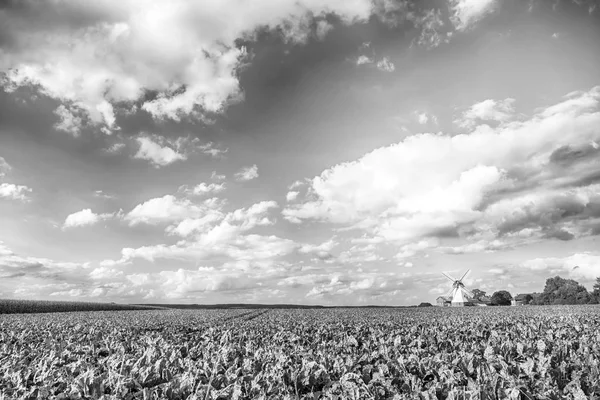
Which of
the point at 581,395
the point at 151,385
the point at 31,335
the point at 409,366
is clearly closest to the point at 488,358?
the point at 409,366

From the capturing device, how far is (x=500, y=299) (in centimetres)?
14875

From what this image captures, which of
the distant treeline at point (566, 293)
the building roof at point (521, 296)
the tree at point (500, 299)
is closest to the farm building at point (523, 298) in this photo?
the building roof at point (521, 296)

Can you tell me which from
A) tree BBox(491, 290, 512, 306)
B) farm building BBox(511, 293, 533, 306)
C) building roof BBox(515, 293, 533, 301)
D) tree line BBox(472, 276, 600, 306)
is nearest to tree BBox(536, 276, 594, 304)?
tree line BBox(472, 276, 600, 306)

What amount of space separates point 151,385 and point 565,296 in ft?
468

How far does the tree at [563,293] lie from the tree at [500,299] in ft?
49.5

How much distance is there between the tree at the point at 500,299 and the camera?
148500 millimetres

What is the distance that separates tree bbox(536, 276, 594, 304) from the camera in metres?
115

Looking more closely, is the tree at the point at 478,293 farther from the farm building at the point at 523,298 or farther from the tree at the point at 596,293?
the tree at the point at 596,293

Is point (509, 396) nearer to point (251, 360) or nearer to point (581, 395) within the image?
point (581, 395)

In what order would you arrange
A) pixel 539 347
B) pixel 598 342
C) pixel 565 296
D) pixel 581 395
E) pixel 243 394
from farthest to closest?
pixel 565 296
pixel 598 342
pixel 539 347
pixel 243 394
pixel 581 395

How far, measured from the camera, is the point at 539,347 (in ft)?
32.7

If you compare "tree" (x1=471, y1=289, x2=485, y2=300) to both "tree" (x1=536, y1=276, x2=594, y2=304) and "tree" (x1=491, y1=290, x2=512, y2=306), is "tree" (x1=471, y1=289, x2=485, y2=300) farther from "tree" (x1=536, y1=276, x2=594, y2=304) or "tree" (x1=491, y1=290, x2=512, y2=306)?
"tree" (x1=536, y1=276, x2=594, y2=304)

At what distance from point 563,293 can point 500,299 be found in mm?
27291

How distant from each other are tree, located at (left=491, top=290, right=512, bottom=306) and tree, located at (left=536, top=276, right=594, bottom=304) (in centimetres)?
1508
